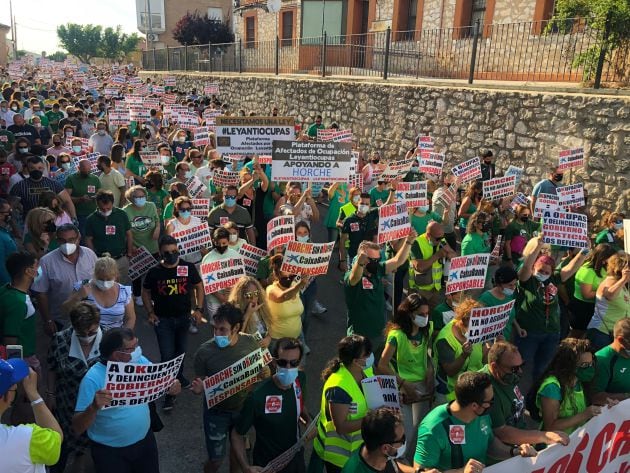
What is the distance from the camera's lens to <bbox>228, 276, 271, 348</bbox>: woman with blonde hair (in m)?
5.04

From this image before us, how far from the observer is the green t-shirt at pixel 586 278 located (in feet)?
18.8

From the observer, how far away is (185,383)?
5938 mm

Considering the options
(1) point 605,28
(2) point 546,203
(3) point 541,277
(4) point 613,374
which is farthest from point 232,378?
(1) point 605,28

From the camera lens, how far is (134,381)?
11.7ft

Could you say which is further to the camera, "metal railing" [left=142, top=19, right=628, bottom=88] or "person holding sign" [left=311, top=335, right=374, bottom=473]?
"metal railing" [left=142, top=19, right=628, bottom=88]

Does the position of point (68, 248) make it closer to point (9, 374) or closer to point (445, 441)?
point (9, 374)

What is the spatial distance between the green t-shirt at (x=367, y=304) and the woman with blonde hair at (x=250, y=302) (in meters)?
0.96

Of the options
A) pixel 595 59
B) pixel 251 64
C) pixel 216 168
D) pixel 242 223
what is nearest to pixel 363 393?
pixel 242 223

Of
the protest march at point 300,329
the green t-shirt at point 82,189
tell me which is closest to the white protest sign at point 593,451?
the protest march at point 300,329

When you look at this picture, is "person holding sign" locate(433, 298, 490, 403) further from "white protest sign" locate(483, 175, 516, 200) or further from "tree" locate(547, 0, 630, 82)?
"tree" locate(547, 0, 630, 82)

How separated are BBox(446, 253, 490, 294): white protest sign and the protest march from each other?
31mm

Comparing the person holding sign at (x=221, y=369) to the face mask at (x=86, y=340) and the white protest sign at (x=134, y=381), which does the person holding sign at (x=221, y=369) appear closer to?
the white protest sign at (x=134, y=381)

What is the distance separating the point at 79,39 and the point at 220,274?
91.8 metres

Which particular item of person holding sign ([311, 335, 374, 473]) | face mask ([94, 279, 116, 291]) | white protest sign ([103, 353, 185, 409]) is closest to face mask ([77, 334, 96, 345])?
white protest sign ([103, 353, 185, 409])
